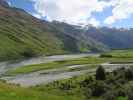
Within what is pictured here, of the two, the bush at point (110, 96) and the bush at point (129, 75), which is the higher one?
the bush at point (129, 75)

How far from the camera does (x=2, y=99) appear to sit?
24.6m

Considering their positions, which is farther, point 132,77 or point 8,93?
point 132,77

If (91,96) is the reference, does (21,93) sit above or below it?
above

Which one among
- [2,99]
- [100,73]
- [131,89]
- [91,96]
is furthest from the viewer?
[100,73]

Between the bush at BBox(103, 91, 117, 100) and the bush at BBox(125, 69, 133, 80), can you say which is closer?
the bush at BBox(103, 91, 117, 100)

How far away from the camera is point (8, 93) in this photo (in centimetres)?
2823

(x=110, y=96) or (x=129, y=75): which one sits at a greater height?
(x=129, y=75)

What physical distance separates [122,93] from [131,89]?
1.40 metres

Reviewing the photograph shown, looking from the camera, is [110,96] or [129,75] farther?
[129,75]

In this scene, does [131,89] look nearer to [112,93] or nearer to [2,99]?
[112,93]

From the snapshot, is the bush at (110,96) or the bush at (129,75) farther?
the bush at (129,75)

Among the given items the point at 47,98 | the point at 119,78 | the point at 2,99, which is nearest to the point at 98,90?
the point at 119,78

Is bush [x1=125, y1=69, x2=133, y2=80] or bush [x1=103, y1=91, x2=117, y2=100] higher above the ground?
bush [x1=125, y1=69, x2=133, y2=80]

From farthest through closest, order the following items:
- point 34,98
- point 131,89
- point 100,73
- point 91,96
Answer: point 100,73 < point 91,96 < point 131,89 < point 34,98
